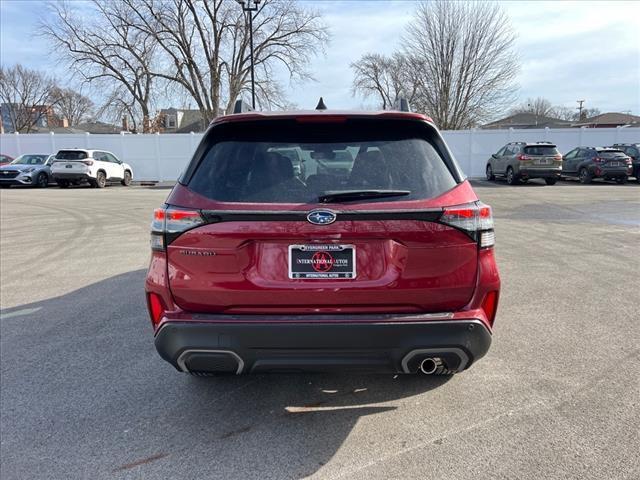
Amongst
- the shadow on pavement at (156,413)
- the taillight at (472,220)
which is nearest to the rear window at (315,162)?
the taillight at (472,220)

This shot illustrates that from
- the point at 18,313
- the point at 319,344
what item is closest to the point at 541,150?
the point at 18,313

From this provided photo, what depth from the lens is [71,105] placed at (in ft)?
250

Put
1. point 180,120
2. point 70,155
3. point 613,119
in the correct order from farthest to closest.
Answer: point 180,120
point 613,119
point 70,155

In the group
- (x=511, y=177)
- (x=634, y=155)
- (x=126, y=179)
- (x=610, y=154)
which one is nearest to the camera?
(x=610, y=154)

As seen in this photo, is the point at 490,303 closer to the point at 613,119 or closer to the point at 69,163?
the point at 69,163

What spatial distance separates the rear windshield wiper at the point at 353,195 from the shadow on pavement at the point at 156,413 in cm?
146

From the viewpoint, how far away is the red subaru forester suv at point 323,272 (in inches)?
96.7

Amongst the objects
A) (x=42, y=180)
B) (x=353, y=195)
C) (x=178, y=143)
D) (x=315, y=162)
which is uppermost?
(x=178, y=143)

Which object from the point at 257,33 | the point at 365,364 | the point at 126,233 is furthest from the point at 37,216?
the point at 257,33

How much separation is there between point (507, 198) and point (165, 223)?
50.6 ft

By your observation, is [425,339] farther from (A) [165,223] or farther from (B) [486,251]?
(A) [165,223]

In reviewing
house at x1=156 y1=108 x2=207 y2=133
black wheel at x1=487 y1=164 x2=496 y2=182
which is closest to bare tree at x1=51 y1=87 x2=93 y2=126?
house at x1=156 y1=108 x2=207 y2=133

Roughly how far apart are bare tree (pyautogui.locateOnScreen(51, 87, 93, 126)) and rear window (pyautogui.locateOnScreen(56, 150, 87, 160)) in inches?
2221

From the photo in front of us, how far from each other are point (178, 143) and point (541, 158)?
67.0 ft
